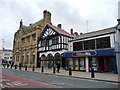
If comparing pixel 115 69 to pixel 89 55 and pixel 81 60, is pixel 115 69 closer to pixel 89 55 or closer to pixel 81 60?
pixel 89 55

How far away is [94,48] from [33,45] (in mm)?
18556

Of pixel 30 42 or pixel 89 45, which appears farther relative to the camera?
pixel 30 42

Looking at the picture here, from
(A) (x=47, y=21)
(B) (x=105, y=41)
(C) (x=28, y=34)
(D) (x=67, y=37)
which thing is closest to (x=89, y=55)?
(B) (x=105, y=41)

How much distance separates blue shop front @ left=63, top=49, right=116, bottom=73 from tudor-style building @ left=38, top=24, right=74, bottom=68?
2.75 metres

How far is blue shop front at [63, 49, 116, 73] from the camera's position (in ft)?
69.8

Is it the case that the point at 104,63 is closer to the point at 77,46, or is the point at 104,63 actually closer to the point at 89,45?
the point at 89,45

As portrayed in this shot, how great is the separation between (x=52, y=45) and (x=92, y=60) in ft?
34.3

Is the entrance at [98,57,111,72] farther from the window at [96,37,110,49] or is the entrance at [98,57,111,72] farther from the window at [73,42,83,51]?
the window at [73,42,83,51]

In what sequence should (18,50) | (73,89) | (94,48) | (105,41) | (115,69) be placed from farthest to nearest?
(18,50) → (94,48) → (105,41) → (115,69) → (73,89)

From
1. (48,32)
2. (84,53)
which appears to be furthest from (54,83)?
(48,32)

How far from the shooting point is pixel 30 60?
127ft

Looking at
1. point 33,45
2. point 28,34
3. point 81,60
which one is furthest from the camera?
point 28,34

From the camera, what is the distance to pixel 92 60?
2391cm

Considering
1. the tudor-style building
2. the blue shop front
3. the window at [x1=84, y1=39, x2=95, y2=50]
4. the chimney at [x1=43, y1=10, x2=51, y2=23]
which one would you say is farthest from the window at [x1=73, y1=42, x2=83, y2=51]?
the chimney at [x1=43, y1=10, x2=51, y2=23]
